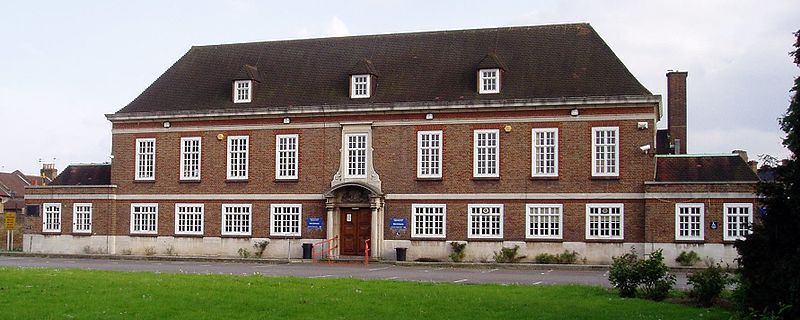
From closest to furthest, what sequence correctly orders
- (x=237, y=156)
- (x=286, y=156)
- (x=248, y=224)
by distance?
1. (x=286, y=156)
2. (x=248, y=224)
3. (x=237, y=156)

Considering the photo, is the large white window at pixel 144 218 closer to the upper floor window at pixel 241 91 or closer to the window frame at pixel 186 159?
the window frame at pixel 186 159

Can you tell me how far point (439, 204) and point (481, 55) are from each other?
693cm

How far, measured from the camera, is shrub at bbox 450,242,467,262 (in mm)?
39719

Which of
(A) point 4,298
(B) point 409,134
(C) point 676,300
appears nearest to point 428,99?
(B) point 409,134

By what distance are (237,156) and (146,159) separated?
4.61 metres

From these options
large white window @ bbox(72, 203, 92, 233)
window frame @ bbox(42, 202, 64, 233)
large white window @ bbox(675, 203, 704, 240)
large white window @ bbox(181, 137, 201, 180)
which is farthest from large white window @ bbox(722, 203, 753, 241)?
window frame @ bbox(42, 202, 64, 233)

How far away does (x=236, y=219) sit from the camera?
142 ft

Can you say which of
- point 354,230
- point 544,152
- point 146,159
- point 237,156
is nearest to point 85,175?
point 146,159

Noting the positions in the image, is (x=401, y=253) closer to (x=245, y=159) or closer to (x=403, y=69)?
(x=403, y=69)

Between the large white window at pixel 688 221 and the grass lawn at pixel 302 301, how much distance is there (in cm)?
1561

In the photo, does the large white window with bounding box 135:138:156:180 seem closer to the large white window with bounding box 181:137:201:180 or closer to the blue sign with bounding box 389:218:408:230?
the large white window with bounding box 181:137:201:180

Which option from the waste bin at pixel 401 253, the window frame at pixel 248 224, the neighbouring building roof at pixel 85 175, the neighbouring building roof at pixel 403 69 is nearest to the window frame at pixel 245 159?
the window frame at pixel 248 224

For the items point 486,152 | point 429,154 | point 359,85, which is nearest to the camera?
point 486,152

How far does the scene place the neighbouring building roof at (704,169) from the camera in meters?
37.5
